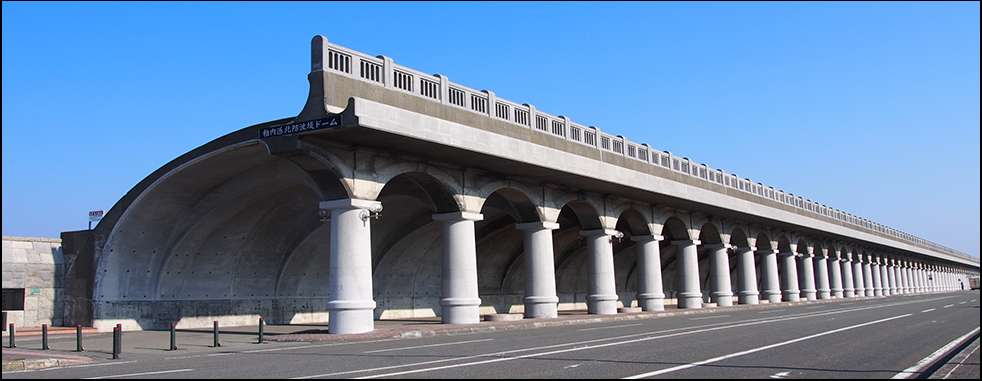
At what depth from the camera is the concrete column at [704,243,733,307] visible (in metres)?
44.8

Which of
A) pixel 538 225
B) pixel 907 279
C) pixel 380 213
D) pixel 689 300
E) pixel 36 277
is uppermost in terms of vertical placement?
pixel 380 213

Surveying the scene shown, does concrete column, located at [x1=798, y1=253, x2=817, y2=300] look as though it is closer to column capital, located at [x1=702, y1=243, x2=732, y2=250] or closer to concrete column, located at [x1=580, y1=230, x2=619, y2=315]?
column capital, located at [x1=702, y1=243, x2=732, y2=250]

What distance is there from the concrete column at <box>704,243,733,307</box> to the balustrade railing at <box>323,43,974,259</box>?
3.79 m

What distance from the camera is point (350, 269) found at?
22.3m

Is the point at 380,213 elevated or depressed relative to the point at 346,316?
elevated

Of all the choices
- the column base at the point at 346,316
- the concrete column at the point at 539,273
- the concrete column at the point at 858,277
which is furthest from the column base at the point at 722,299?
the concrete column at the point at 858,277

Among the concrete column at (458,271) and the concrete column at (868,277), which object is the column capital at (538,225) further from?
the concrete column at (868,277)

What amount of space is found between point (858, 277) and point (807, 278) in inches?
818

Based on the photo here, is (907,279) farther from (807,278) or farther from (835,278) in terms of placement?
(807,278)

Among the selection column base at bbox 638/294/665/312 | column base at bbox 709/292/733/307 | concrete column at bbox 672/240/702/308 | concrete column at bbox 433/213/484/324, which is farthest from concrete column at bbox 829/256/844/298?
concrete column at bbox 433/213/484/324

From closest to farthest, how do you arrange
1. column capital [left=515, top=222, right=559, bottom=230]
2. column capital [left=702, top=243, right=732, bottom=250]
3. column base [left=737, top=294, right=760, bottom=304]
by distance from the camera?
1. column capital [left=515, top=222, right=559, bottom=230]
2. column capital [left=702, top=243, right=732, bottom=250]
3. column base [left=737, top=294, right=760, bottom=304]

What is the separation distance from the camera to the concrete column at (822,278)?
64125 millimetres

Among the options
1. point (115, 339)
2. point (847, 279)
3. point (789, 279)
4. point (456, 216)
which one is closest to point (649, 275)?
point (456, 216)

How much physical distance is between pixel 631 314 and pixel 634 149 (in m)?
7.14
